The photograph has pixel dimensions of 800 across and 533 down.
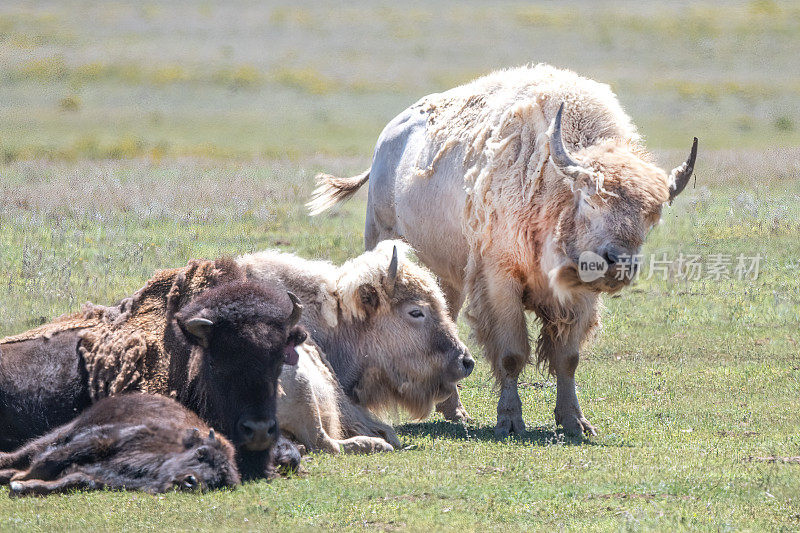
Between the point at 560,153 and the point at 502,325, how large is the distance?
5.09 feet

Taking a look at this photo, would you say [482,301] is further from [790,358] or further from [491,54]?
[491,54]

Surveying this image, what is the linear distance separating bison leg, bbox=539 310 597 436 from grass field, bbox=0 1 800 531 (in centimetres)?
22

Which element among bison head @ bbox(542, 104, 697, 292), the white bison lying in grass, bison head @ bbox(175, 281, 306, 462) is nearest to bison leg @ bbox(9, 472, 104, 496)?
bison head @ bbox(175, 281, 306, 462)

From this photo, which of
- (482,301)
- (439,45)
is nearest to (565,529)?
(482,301)

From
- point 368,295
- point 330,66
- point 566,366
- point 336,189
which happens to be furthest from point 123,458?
point 330,66

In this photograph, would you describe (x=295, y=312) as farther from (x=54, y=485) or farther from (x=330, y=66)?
(x=330, y=66)

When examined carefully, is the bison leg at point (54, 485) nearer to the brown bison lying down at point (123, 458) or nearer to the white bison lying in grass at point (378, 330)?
the brown bison lying down at point (123, 458)

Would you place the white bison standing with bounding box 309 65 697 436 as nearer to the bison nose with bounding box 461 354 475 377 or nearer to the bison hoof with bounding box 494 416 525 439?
the bison hoof with bounding box 494 416 525 439

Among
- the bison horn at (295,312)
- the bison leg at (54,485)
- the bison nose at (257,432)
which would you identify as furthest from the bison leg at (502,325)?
the bison leg at (54,485)

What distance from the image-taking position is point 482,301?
360 inches

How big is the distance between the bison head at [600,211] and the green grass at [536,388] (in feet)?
4.33

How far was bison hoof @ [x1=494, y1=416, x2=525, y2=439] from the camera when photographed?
8.54m

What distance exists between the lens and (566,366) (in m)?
8.99

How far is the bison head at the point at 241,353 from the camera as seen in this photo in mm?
6328
